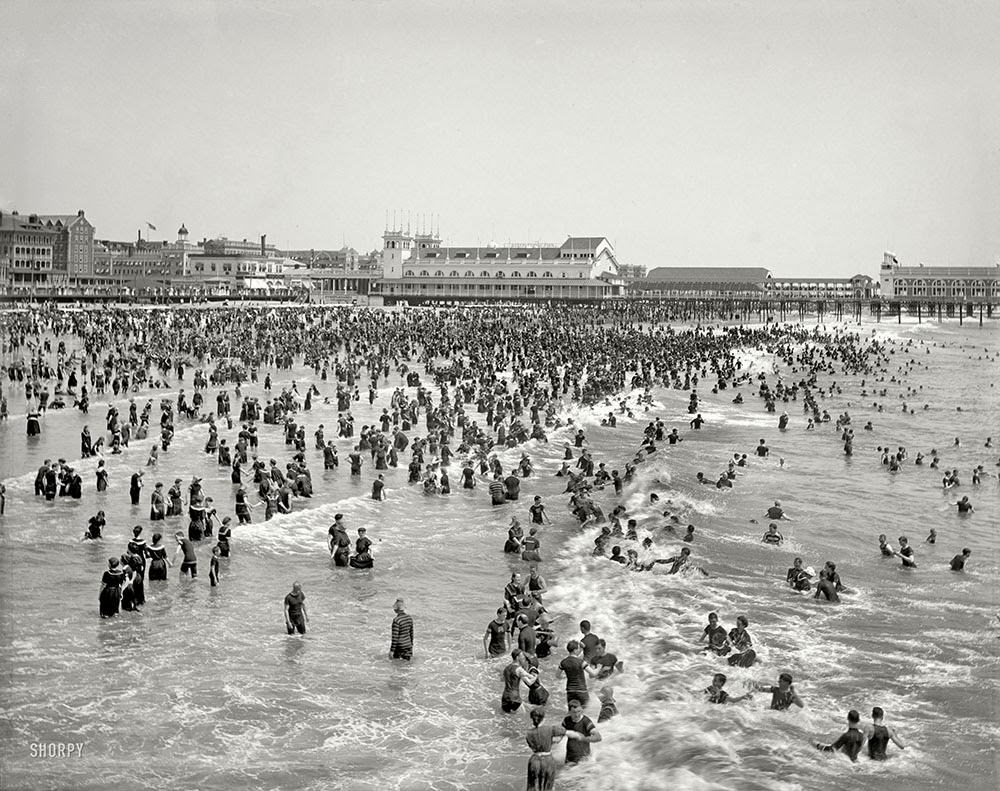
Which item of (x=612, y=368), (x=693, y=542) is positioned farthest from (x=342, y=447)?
(x=612, y=368)

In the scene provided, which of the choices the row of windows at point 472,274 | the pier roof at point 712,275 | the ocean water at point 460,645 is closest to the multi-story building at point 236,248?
the row of windows at point 472,274

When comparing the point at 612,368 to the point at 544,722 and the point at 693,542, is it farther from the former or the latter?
the point at 544,722

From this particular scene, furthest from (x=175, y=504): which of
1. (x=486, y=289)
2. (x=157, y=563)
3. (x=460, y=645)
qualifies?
(x=486, y=289)

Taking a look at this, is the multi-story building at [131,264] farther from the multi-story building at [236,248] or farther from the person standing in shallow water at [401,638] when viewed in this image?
the person standing in shallow water at [401,638]

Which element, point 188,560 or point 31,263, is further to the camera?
point 31,263

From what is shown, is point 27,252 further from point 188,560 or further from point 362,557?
point 362,557
